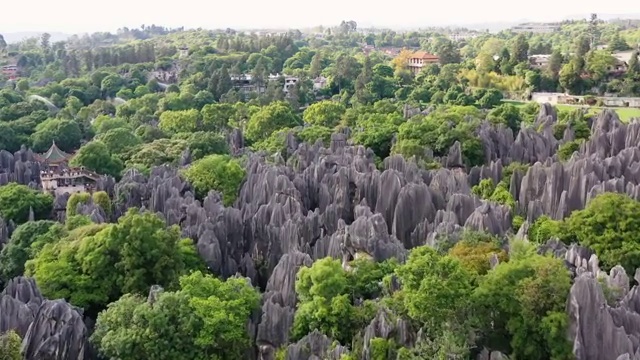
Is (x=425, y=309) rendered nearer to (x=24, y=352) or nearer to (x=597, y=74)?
(x=24, y=352)

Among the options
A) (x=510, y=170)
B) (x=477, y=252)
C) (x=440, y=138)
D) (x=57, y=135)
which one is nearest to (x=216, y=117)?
(x=57, y=135)

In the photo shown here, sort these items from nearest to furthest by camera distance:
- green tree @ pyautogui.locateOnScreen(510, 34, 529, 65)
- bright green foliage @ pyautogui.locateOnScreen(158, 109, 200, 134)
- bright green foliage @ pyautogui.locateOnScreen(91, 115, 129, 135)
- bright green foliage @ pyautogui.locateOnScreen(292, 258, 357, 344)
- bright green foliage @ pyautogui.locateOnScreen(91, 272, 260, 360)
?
bright green foliage @ pyautogui.locateOnScreen(91, 272, 260, 360) < bright green foliage @ pyautogui.locateOnScreen(292, 258, 357, 344) < bright green foliage @ pyautogui.locateOnScreen(91, 115, 129, 135) < bright green foliage @ pyautogui.locateOnScreen(158, 109, 200, 134) < green tree @ pyautogui.locateOnScreen(510, 34, 529, 65)

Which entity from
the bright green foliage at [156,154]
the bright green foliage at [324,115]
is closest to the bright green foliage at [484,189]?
the bright green foliage at [156,154]

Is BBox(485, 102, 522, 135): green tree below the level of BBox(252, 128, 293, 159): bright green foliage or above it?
above

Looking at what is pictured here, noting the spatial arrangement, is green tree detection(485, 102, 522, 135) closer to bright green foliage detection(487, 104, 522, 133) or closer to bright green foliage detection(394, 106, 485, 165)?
bright green foliage detection(487, 104, 522, 133)

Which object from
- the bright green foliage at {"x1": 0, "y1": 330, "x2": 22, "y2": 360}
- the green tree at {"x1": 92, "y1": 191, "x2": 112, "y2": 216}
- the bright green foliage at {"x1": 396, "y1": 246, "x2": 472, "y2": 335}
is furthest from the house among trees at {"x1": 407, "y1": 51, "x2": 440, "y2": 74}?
the bright green foliage at {"x1": 0, "y1": 330, "x2": 22, "y2": 360}

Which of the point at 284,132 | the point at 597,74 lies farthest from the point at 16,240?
the point at 597,74

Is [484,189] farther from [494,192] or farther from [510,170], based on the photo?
[510,170]
